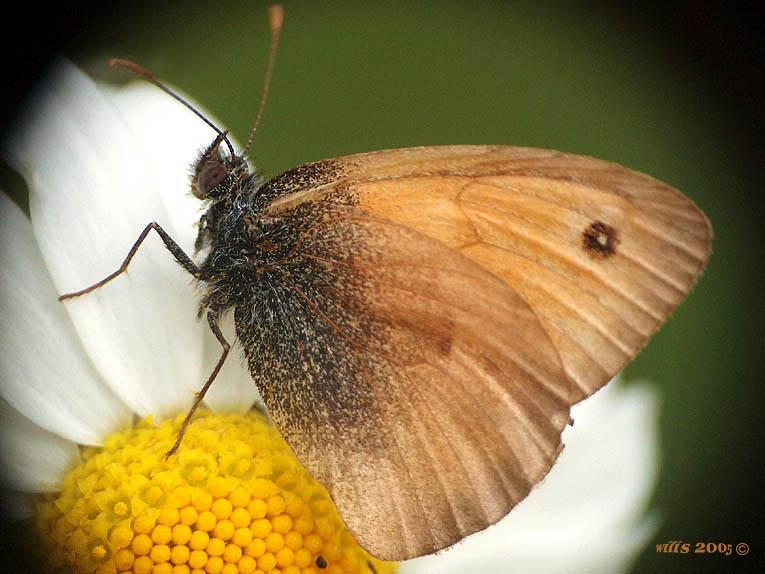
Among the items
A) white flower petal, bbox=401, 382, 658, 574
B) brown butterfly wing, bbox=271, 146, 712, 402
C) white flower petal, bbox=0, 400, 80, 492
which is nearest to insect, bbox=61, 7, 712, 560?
brown butterfly wing, bbox=271, 146, 712, 402

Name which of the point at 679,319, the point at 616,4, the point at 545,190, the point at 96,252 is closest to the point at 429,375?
the point at 545,190

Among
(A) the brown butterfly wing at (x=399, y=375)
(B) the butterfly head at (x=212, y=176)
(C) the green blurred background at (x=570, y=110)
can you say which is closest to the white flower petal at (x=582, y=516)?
(C) the green blurred background at (x=570, y=110)

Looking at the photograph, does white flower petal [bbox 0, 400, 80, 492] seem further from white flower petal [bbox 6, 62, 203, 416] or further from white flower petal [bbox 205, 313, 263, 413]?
white flower petal [bbox 205, 313, 263, 413]

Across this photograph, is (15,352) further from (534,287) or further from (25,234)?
(534,287)

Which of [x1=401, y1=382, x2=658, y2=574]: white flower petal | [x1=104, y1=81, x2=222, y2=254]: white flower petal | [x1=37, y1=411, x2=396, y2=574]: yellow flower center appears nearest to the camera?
[x1=37, y1=411, x2=396, y2=574]: yellow flower center

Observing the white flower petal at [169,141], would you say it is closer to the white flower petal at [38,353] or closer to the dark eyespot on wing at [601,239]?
the white flower petal at [38,353]

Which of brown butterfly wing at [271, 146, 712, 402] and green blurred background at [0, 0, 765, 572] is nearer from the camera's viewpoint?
brown butterfly wing at [271, 146, 712, 402]
